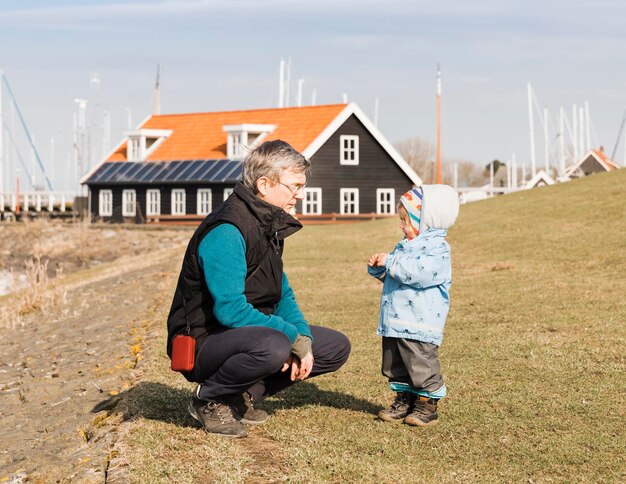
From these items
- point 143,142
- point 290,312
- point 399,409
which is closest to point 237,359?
point 290,312

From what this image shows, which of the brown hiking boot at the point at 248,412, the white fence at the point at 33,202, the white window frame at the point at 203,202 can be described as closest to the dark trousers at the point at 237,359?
the brown hiking boot at the point at 248,412

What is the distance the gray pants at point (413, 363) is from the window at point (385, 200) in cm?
4229

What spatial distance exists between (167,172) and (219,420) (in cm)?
4443

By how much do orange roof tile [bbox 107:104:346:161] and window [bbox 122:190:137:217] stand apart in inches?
83.0

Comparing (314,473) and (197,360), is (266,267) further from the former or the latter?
(314,473)

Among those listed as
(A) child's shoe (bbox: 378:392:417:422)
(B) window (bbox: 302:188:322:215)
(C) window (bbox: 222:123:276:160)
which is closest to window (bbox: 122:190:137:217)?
(C) window (bbox: 222:123:276:160)

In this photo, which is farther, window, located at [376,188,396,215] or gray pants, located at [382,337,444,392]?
window, located at [376,188,396,215]

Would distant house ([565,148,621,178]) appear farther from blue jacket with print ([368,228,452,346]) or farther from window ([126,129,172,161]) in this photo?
blue jacket with print ([368,228,452,346])

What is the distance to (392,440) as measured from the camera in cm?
677

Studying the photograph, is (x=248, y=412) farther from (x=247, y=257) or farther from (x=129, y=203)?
(x=129, y=203)

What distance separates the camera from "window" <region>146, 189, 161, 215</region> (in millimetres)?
51125

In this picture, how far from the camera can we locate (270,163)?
6598mm

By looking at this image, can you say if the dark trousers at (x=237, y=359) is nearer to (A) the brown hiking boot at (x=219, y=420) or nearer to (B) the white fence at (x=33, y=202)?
(A) the brown hiking boot at (x=219, y=420)

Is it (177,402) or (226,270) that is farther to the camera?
(177,402)
